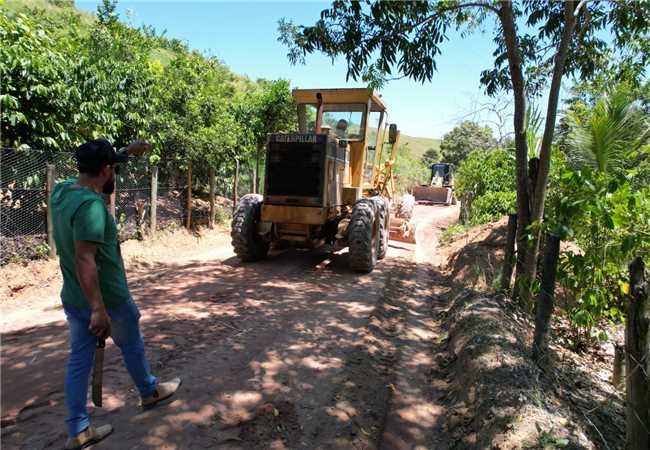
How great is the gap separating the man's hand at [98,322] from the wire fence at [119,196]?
4.81 metres

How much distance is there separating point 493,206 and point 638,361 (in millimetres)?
9791

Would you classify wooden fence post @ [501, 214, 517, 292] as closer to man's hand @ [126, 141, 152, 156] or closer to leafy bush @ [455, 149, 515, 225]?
man's hand @ [126, 141, 152, 156]

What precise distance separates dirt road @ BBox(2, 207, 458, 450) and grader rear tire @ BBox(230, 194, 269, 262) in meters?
1.05

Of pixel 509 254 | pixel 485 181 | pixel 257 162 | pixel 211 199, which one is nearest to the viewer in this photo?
pixel 509 254

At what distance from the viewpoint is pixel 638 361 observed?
206 cm

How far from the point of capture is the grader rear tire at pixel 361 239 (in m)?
7.19

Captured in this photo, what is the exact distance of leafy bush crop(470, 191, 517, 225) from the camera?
10.9m

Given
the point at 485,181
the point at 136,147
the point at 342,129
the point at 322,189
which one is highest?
the point at 342,129

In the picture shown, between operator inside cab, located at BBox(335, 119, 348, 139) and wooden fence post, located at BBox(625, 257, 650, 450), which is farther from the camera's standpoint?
operator inside cab, located at BBox(335, 119, 348, 139)

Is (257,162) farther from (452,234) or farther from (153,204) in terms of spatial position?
(452,234)

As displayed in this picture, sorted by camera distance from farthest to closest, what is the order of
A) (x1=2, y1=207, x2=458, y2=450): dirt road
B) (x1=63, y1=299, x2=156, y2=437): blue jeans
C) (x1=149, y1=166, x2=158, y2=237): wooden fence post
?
(x1=149, y1=166, x2=158, y2=237): wooden fence post < (x1=2, y1=207, x2=458, y2=450): dirt road < (x1=63, y1=299, x2=156, y2=437): blue jeans

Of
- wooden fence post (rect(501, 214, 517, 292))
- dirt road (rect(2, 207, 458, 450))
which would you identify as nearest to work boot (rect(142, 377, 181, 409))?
dirt road (rect(2, 207, 458, 450))

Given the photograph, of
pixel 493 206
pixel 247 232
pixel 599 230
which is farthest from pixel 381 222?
pixel 599 230

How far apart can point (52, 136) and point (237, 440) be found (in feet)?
20.3
